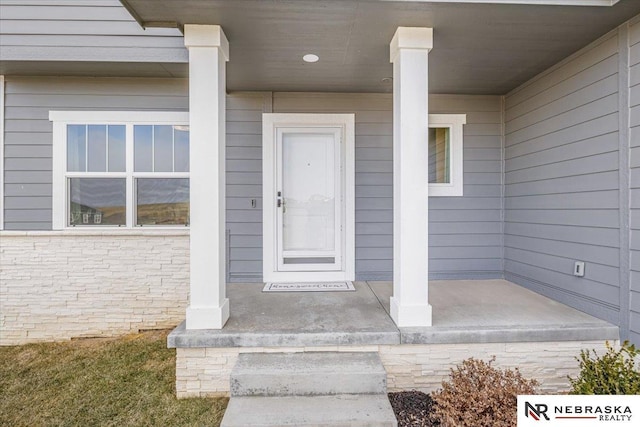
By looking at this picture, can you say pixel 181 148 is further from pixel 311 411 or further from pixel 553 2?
pixel 553 2

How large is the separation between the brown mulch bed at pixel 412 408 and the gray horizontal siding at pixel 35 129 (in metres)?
4.30

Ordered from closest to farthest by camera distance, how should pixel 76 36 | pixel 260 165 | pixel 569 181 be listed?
1. pixel 569 181
2. pixel 76 36
3. pixel 260 165

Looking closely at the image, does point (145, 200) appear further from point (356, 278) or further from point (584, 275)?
point (584, 275)

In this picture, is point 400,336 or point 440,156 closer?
point 400,336

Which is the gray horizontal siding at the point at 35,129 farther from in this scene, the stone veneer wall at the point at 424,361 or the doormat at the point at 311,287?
the stone veneer wall at the point at 424,361

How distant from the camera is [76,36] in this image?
3.64 metres

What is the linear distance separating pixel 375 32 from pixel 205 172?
5.90 ft

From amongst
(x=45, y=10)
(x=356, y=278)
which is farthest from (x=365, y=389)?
(x=45, y=10)

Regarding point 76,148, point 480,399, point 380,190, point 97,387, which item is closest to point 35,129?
point 76,148

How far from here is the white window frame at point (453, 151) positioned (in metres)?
4.43

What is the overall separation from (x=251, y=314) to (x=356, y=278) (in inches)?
65.1

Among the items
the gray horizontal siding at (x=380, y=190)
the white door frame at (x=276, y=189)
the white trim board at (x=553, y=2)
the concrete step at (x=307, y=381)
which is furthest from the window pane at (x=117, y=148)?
the white trim board at (x=553, y=2)

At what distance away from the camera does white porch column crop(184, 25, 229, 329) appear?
274 centimetres

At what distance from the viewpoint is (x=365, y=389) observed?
2430mm
